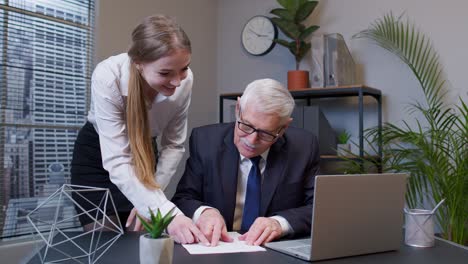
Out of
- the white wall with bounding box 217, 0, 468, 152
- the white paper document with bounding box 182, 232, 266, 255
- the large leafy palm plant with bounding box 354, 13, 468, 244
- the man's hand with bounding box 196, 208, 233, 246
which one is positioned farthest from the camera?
the white wall with bounding box 217, 0, 468, 152

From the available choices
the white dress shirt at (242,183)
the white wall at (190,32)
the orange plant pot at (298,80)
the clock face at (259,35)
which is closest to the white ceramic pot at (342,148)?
the orange plant pot at (298,80)

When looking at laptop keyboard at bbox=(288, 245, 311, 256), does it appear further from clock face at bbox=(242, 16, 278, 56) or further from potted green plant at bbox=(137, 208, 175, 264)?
clock face at bbox=(242, 16, 278, 56)

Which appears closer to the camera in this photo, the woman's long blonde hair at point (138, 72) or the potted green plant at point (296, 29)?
the woman's long blonde hair at point (138, 72)

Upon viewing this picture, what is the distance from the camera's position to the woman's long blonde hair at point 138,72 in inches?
57.4

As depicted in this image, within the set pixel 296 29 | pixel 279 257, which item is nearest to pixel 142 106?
pixel 279 257

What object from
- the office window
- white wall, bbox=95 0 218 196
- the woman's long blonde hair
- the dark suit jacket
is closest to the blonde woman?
the woman's long blonde hair

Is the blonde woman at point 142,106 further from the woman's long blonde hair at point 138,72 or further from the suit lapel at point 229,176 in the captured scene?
the suit lapel at point 229,176

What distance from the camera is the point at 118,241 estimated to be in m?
1.27

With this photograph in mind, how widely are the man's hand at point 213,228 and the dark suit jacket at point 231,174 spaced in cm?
17

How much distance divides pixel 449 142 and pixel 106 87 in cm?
200

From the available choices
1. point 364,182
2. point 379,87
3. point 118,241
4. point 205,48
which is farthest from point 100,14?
point 364,182

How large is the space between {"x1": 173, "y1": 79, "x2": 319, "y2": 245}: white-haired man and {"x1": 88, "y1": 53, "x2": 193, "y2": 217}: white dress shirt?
4.2 inches

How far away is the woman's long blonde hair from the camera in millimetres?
1457

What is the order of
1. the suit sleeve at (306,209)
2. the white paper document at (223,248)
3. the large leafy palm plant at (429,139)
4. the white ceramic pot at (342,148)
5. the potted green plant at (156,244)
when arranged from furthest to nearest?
1. the white ceramic pot at (342,148)
2. the large leafy palm plant at (429,139)
3. the suit sleeve at (306,209)
4. the white paper document at (223,248)
5. the potted green plant at (156,244)
